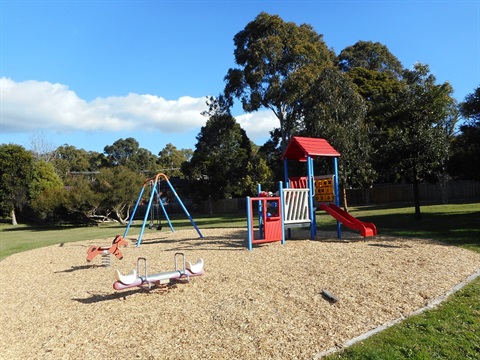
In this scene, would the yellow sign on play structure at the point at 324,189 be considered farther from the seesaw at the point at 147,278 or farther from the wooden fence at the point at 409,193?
the wooden fence at the point at 409,193

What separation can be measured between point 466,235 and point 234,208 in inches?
1394

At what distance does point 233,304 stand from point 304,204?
7760 millimetres

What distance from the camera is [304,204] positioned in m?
13.3

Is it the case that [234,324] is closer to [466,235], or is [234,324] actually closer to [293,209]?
[293,209]

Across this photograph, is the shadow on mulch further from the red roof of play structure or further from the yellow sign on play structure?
the yellow sign on play structure

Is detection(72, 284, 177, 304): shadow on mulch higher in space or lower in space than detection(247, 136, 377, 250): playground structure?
lower

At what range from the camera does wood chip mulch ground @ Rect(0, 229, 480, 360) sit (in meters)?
4.67

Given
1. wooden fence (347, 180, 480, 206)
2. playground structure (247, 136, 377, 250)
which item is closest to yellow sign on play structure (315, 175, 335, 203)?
playground structure (247, 136, 377, 250)

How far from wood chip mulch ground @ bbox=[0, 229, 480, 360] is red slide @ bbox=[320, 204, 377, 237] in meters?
1.57

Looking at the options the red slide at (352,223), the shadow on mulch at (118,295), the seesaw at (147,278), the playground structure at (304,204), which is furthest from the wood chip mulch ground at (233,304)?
the playground structure at (304,204)

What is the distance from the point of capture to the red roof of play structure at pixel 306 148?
13570 millimetres

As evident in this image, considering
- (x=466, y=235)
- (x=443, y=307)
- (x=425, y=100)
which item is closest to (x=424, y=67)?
(x=425, y=100)

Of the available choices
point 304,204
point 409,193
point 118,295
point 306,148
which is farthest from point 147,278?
point 409,193

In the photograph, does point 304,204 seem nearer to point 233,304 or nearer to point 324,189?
point 324,189
